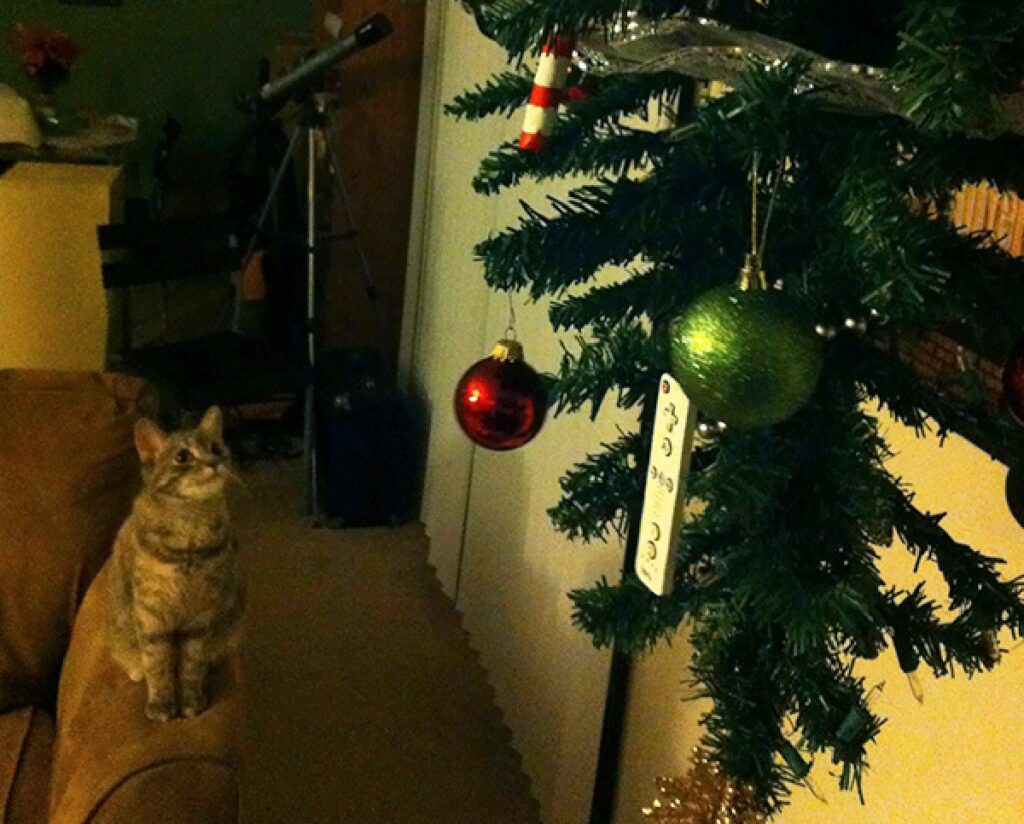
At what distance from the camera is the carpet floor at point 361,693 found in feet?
6.95

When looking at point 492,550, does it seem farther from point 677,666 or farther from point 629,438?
point 629,438

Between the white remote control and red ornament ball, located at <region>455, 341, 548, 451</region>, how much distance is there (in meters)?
0.19

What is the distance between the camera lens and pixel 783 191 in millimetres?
705

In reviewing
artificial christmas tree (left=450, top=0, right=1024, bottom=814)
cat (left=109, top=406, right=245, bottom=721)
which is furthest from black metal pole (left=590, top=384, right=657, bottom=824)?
artificial christmas tree (left=450, top=0, right=1024, bottom=814)

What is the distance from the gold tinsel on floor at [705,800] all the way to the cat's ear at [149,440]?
0.81 metres

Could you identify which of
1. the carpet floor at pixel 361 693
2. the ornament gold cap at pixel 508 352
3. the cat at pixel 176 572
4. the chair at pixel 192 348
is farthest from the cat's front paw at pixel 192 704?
the chair at pixel 192 348

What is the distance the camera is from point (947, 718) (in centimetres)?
116

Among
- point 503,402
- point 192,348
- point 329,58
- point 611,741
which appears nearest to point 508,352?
point 503,402

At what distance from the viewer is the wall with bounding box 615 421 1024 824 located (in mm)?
1066

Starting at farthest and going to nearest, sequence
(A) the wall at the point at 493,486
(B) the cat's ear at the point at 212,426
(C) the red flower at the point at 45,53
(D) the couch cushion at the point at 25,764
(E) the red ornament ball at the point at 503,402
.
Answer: (C) the red flower at the point at 45,53
(A) the wall at the point at 493,486
(B) the cat's ear at the point at 212,426
(D) the couch cushion at the point at 25,764
(E) the red ornament ball at the point at 503,402

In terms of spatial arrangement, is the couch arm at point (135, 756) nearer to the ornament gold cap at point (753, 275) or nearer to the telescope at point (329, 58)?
the ornament gold cap at point (753, 275)

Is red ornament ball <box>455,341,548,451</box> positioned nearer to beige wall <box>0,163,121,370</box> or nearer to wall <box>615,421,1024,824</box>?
wall <box>615,421,1024,824</box>

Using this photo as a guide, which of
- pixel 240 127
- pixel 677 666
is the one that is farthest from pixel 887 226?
pixel 240 127

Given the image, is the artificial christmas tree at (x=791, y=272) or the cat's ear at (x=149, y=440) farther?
the cat's ear at (x=149, y=440)
